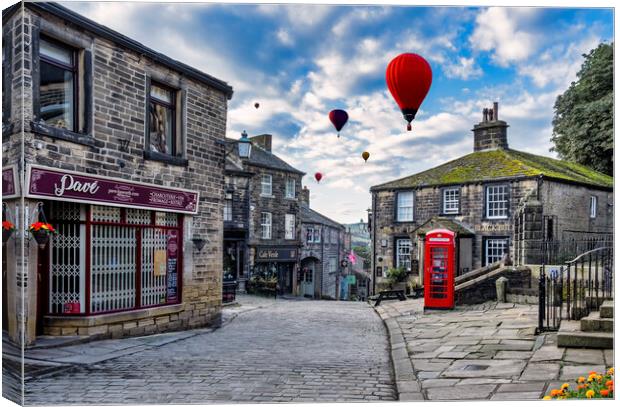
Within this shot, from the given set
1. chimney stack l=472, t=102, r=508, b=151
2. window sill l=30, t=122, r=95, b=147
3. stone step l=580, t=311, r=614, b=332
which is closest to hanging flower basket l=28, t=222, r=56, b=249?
window sill l=30, t=122, r=95, b=147

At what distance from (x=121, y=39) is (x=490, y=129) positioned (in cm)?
450

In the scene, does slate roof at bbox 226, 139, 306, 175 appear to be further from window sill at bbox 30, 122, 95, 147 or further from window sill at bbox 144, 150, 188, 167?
window sill at bbox 30, 122, 95, 147

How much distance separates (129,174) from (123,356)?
6.65 feet

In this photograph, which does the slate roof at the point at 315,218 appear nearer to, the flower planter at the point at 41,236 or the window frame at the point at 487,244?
the flower planter at the point at 41,236

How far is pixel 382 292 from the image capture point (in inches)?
462

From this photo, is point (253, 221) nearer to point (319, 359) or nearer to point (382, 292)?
point (319, 359)

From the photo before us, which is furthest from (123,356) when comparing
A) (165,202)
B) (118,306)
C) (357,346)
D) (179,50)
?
(179,50)

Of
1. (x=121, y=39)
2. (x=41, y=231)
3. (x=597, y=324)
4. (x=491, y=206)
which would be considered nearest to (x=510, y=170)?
(x=491, y=206)

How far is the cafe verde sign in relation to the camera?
6.22 m

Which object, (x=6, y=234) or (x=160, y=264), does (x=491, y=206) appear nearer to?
(x=160, y=264)

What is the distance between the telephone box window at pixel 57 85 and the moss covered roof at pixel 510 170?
3.45m

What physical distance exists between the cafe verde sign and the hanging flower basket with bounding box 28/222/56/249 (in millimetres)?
2369

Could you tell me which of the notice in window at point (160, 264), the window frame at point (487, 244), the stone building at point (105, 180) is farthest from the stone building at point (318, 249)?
the window frame at point (487, 244)

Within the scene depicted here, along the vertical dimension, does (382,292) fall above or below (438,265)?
below
